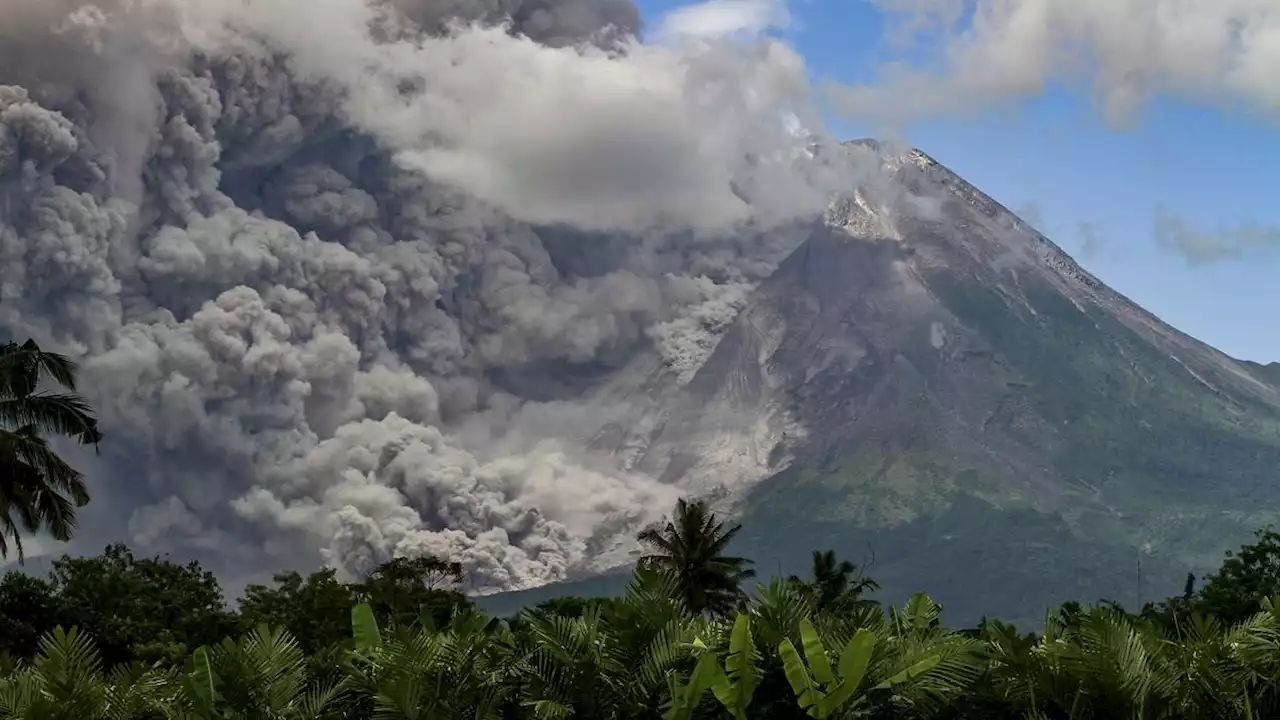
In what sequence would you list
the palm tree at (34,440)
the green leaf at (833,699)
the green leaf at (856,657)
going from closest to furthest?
the green leaf at (856,657) → the green leaf at (833,699) → the palm tree at (34,440)

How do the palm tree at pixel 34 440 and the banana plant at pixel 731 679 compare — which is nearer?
the banana plant at pixel 731 679

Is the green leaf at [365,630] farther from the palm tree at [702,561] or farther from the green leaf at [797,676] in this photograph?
the palm tree at [702,561]

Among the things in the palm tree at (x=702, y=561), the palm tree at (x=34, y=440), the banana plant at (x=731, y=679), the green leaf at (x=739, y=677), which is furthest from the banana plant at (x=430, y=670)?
the palm tree at (x=702, y=561)

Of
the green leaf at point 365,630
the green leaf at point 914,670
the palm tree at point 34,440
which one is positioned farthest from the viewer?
the palm tree at point 34,440

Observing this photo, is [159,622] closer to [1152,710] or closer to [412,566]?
[412,566]

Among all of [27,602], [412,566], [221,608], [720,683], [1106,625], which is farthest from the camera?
[412,566]

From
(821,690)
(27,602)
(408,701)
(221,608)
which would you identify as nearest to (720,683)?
(821,690)
